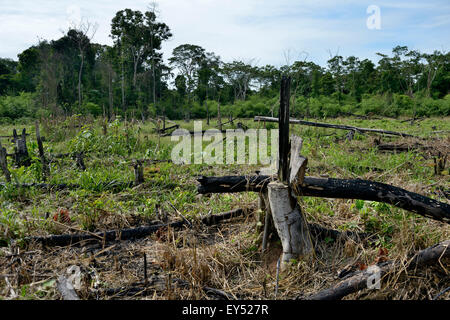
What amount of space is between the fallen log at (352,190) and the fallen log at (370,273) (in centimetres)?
22

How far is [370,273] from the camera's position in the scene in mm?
2117

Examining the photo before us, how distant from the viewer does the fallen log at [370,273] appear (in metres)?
2.06

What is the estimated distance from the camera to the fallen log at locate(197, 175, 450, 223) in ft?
7.44

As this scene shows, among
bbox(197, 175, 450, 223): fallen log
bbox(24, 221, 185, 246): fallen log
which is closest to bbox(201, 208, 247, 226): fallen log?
bbox(24, 221, 185, 246): fallen log

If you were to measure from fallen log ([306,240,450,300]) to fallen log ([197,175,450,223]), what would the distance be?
0.22 m

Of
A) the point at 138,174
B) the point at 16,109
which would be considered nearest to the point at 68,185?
the point at 138,174

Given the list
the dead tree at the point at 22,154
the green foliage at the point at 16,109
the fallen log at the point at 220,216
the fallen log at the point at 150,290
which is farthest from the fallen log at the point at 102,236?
the green foliage at the point at 16,109

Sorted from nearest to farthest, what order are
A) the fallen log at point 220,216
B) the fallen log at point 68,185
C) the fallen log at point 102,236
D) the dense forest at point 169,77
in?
the fallen log at point 102,236
the fallen log at point 220,216
the fallen log at point 68,185
the dense forest at point 169,77

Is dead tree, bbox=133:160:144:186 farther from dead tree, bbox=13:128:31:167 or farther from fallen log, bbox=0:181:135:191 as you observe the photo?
dead tree, bbox=13:128:31:167

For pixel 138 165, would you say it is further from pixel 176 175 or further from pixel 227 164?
pixel 227 164

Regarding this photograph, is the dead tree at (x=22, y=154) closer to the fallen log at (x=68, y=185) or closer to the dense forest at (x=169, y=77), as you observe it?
the fallen log at (x=68, y=185)

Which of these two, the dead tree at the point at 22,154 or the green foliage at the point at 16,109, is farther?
the green foliage at the point at 16,109

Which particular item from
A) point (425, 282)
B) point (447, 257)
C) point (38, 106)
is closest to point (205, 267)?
point (425, 282)

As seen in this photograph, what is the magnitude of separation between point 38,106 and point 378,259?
Result: 22.3 metres
